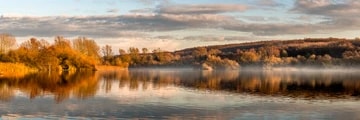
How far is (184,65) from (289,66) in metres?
39.4

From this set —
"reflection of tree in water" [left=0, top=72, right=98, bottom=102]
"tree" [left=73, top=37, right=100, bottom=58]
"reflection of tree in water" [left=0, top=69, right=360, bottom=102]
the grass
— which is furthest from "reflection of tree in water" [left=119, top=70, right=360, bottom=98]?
"tree" [left=73, top=37, right=100, bottom=58]

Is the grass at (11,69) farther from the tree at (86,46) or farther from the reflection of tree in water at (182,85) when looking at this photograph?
the tree at (86,46)

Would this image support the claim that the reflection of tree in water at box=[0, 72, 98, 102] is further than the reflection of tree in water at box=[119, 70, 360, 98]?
No

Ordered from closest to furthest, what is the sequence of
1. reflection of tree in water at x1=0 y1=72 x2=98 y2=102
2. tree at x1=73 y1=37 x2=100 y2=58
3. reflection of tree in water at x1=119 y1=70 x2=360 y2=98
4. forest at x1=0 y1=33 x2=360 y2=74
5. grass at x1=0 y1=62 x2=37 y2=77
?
reflection of tree in water at x1=0 y1=72 x2=98 y2=102, reflection of tree in water at x1=119 y1=70 x2=360 y2=98, grass at x1=0 y1=62 x2=37 y2=77, forest at x1=0 y1=33 x2=360 y2=74, tree at x1=73 y1=37 x2=100 y2=58

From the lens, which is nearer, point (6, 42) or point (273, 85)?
point (273, 85)

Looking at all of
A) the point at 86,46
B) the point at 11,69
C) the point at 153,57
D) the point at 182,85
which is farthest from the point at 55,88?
the point at 153,57

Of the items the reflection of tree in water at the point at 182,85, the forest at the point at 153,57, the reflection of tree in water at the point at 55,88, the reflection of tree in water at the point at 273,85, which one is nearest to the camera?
the reflection of tree in water at the point at 55,88

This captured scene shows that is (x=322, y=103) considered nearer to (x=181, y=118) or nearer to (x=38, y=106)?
(x=181, y=118)

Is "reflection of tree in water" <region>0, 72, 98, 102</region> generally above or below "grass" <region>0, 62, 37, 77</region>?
above

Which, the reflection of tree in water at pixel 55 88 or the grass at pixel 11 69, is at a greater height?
the reflection of tree in water at pixel 55 88

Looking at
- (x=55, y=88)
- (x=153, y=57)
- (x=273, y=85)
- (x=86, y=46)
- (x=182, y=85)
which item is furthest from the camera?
(x=153, y=57)

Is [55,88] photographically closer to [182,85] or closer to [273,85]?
[182,85]

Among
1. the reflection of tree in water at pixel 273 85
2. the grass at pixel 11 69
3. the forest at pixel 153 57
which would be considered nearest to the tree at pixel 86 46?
the forest at pixel 153 57

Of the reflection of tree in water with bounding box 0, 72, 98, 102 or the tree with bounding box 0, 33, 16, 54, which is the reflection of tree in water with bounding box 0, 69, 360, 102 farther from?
the tree with bounding box 0, 33, 16, 54
